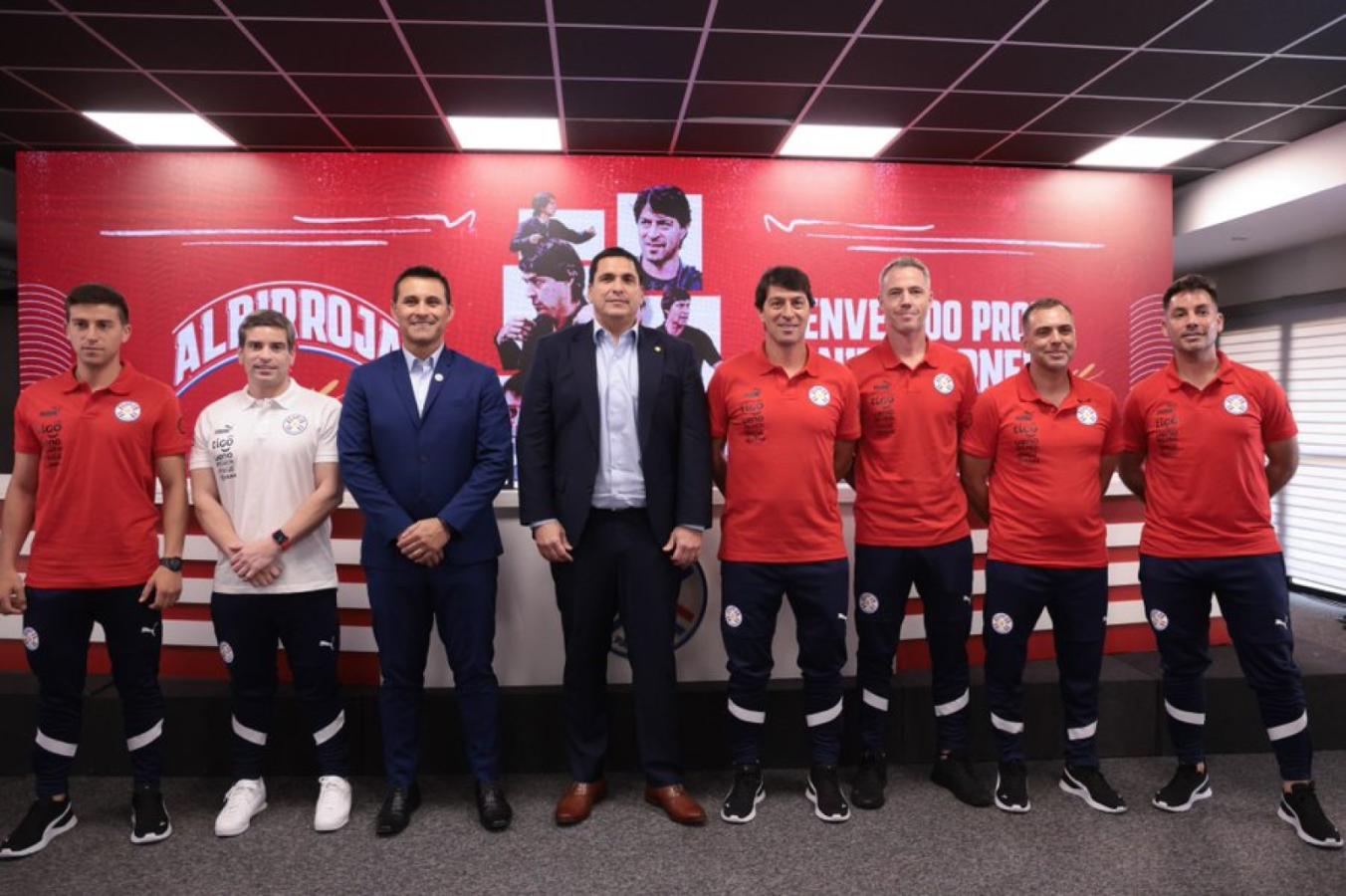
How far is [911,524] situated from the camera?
2.56 m

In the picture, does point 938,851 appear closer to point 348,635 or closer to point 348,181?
point 348,635

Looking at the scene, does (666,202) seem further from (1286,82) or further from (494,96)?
(1286,82)

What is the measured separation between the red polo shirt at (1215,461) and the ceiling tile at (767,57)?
264cm

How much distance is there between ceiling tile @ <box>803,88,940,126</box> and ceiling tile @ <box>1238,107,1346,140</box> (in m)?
2.41

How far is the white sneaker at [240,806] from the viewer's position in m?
2.41

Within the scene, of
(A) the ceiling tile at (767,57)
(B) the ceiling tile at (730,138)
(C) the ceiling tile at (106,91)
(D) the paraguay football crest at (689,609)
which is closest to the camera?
(D) the paraguay football crest at (689,609)

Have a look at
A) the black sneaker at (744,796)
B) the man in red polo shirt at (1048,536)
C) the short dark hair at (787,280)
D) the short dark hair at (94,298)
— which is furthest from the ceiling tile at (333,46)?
the black sneaker at (744,796)

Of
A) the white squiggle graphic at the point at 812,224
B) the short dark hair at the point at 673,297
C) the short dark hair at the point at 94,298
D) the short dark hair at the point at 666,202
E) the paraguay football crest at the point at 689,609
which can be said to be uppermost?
the short dark hair at the point at 666,202

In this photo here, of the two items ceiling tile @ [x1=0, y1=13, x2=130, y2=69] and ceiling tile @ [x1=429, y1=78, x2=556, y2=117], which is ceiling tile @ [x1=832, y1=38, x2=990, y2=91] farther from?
ceiling tile @ [x1=0, y1=13, x2=130, y2=69]

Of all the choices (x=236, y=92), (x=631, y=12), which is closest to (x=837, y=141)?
(x=631, y=12)

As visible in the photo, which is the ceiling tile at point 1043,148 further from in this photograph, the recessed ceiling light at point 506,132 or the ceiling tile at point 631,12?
the recessed ceiling light at point 506,132

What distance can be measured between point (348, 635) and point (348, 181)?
3.92 metres

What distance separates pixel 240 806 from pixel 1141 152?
22.3 feet

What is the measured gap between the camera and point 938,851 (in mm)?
2297
